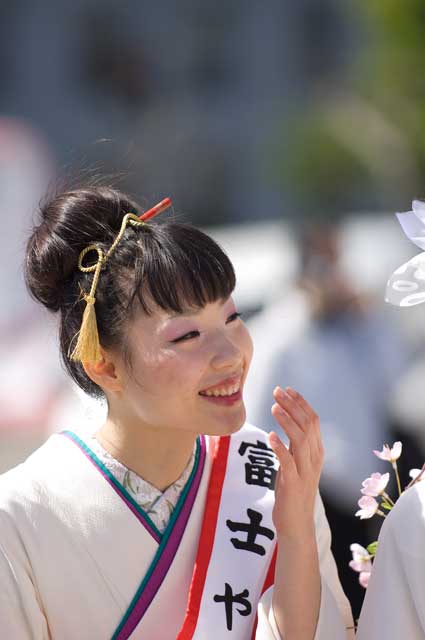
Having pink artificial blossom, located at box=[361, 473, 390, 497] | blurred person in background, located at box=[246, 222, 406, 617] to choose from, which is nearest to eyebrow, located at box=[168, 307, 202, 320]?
pink artificial blossom, located at box=[361, 473, 390, 497]

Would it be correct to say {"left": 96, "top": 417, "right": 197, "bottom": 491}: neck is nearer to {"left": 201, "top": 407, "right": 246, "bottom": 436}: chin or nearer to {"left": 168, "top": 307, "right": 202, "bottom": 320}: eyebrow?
{"left": 201, "top": 407, "right": 246, "bottom": 436}: chin

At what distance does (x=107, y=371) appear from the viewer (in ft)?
7.32

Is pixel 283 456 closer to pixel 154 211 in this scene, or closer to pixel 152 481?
pixel 152 481

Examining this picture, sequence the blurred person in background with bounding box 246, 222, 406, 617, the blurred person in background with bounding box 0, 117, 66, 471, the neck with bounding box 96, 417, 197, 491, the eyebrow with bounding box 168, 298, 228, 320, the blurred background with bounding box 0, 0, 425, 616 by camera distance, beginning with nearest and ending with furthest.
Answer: the eyebrow with bounding box 168, 298, 228, 320
the neck with bounding box 96, 417, 197, 491
the blurred person in background with bounding box 246, 222, 406, 617
the blurred background with bounding box 0, 0, 425, 616
the blurred person in background with bounding box 0, 117, 66, 471

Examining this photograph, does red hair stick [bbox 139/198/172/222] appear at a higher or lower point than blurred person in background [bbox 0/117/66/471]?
higher

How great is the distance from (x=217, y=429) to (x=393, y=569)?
436mm

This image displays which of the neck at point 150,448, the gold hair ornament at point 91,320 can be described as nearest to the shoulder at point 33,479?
the neck at point 150,448

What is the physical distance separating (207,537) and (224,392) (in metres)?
0.32

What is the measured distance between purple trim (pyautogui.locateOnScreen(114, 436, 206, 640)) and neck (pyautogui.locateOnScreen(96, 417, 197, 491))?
0.06 metres

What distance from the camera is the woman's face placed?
2.11 m

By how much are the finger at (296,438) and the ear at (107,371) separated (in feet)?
1.16

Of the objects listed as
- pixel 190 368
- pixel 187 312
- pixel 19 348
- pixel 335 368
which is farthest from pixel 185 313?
pixel 19 348

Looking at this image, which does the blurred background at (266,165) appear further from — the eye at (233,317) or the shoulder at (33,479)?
the eye at (233,317)

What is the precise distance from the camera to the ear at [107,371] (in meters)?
2.21
